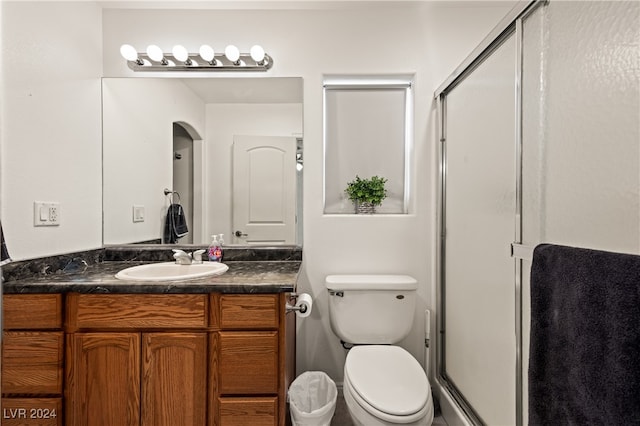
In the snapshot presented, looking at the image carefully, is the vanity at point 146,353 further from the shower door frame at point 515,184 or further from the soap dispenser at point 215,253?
the shower door frame at point 515,184

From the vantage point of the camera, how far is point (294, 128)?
2.03m

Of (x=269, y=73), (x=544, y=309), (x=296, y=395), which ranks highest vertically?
(x=269, y=73)

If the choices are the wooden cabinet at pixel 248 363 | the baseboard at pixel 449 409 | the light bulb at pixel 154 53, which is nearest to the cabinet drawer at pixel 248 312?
the wooden cabinet at pixel 248 363

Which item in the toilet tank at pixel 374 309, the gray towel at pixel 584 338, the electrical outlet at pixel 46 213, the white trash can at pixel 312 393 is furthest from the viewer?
the toilet tank at pixel 374 309

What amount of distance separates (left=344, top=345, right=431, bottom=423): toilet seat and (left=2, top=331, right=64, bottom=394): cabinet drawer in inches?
46.0

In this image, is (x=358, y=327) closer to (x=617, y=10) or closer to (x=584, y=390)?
(x=584, y=390)

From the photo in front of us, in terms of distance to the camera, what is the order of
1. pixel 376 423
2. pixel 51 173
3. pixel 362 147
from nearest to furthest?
1. pixel 376 423
2. pixel 51 173
3. pixel 362 147

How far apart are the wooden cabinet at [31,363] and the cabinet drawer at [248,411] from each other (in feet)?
2.13

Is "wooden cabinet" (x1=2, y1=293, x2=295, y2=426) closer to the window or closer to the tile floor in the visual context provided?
the tile floor

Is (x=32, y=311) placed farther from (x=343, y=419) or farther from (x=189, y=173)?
(x=343, y=419)

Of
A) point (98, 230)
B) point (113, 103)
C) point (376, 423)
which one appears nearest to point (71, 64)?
point (113, 103)

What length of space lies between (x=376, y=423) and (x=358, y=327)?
571 mm

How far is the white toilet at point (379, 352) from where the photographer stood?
1.28 metres

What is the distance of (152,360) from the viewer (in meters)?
1.35
